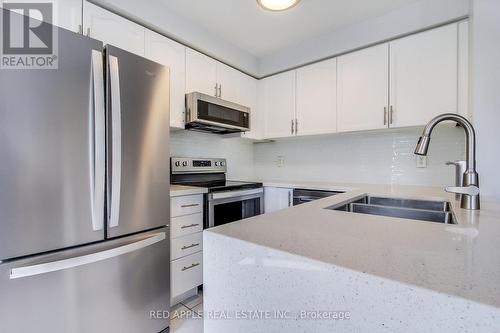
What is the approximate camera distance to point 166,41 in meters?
1.96

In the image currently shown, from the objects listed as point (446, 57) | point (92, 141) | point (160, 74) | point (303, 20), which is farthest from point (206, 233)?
point (446, 57)

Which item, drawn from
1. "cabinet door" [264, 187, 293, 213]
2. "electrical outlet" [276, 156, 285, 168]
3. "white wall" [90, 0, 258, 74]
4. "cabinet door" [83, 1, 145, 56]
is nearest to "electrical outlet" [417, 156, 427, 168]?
"cabinet door" [264, 187, 293, 213]

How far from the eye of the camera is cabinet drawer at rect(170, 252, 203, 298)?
1.74 m

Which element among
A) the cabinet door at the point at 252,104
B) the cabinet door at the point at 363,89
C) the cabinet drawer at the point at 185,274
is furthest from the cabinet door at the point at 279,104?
the cabinet drawer at the point at 185,274

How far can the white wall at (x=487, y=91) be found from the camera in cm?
136

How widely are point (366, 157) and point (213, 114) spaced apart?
162cm

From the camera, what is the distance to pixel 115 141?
49.3 inches

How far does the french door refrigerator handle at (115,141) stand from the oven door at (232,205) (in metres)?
0.77

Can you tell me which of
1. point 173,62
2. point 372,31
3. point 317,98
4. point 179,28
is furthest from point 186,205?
point 372,31

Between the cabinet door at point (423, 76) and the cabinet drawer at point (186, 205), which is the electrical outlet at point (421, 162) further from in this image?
the cabinet drawer at point (186, 205)

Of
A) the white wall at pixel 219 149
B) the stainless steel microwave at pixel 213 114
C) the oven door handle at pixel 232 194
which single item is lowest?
the oven door handle at pixel 232 194

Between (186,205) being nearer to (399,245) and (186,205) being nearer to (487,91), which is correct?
(399,245)

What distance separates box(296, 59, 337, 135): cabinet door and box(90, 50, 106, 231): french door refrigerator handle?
1928 mm

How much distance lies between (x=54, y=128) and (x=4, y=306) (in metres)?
0.76
